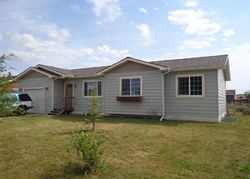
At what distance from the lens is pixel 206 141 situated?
26.0 ft

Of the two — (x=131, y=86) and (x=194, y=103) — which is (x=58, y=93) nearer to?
(x=131, y=86)

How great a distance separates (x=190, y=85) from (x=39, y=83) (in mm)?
12175

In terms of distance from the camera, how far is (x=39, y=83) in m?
19.1

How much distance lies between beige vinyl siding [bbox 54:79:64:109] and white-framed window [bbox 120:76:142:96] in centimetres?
603

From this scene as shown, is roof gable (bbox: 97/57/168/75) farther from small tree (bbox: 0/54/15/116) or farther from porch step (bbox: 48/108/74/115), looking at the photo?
small tree (bbox: 0/54/15/116)

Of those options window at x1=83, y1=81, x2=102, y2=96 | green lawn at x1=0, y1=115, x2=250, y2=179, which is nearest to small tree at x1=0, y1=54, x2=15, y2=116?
green lawn at x1=0, y1=115, x2=250, y2=179

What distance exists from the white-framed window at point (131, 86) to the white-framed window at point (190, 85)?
8.01ft

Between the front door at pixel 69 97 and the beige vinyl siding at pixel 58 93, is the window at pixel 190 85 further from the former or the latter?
the beige vinyl siding at pixel 58 93

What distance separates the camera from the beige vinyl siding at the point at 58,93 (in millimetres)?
18562

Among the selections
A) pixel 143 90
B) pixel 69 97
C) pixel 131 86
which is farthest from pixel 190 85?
pixel 69 97

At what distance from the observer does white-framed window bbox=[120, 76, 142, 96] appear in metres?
15.0

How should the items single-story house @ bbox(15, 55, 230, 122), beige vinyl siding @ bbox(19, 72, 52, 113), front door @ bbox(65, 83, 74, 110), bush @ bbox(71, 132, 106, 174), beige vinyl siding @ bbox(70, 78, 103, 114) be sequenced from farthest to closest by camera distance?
1. front door @ bbox(65, 83, 74, 110)
2. beige vinyl siding @ bbox(19, 72, 52, 113)
3. beige vinyl siding @ bbox(70, 78, 103, 114)
4. single-story house @ bbox(15, 55, 230, 122)
5. bush @ bbox(71, 132, 106, 174)

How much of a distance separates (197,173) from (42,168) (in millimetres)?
3444

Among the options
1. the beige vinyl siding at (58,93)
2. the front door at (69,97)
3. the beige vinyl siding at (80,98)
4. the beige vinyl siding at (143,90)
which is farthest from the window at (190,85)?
the beige vinyl siding at (58,93)
